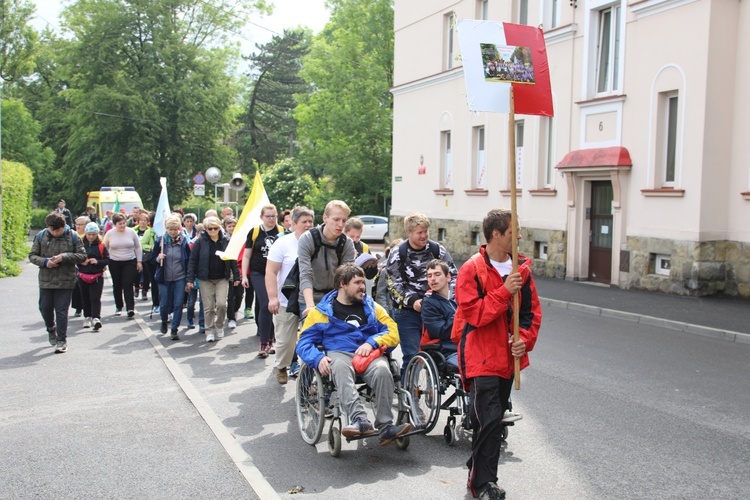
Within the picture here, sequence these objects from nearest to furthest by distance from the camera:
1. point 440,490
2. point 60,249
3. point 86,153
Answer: point 440,490 → point 60,249 → point 86,153

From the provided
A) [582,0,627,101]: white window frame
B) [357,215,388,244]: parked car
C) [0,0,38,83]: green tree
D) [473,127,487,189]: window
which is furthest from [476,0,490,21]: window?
[0,0,38,83]: green tree

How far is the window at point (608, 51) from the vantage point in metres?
18.4

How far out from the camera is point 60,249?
1026 centimetres

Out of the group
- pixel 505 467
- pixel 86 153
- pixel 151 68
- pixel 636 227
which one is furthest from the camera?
pixel 86 153

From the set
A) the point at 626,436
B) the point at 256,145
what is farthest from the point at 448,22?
the point at 256,145

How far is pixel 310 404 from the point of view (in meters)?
6.25

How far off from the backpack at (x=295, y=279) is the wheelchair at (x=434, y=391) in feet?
5.18

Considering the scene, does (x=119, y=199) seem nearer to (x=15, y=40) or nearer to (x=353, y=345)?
(x=15, y=40)

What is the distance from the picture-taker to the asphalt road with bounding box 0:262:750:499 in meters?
5.21

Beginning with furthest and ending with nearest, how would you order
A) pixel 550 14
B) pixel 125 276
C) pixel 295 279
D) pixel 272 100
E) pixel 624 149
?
pixel 272 100
pixel 550 14
pixel 624 149
pixel 125 276
pixel 295 279

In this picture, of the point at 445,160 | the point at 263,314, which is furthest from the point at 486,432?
the point at 445,160

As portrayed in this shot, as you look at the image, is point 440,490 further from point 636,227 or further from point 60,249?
point 636,227

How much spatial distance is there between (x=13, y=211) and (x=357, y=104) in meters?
21.1

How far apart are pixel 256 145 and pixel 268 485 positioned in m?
63.1
